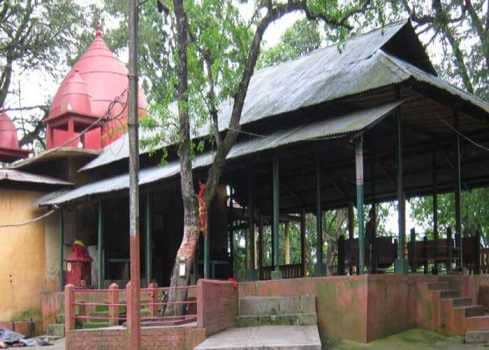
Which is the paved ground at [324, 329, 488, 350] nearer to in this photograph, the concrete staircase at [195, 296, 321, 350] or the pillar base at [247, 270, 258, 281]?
the concrete staircase at [195, 296, 321, 350]

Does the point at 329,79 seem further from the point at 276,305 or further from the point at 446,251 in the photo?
the point at 276,305

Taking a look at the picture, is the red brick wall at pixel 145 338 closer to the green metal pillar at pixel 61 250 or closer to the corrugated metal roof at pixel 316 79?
the corrugated metal roof at pixel 316 79

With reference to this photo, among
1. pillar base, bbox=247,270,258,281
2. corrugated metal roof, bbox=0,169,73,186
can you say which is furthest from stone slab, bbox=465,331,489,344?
corrugated metal roof, bbox=0,169,73,186

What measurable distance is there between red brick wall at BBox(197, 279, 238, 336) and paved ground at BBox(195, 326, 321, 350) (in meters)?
0.20

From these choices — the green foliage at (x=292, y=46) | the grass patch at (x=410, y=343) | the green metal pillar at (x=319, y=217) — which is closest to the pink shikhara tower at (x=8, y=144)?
the green foliage at (x=292, y=46)

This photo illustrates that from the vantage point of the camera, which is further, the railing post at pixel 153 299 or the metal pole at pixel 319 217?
the metal pole at pixel 319 217

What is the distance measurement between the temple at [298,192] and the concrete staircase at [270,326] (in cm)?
6

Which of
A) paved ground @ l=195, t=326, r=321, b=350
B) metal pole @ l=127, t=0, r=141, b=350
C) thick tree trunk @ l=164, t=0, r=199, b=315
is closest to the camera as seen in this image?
metal pole @ l=127, t=0, r=141, b=350

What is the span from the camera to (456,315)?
478 inches

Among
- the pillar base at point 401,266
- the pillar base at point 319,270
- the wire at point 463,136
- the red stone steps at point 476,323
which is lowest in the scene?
the red stone steps at point 476,323

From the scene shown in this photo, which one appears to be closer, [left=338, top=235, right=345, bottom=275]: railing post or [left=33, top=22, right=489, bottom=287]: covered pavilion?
[left=33, top=22, right=489, bottom=287]: covered pavilion

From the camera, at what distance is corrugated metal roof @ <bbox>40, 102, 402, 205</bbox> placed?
1286 cm

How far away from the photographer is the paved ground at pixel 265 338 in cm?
1060

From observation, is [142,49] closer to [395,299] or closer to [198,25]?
[198,25]
